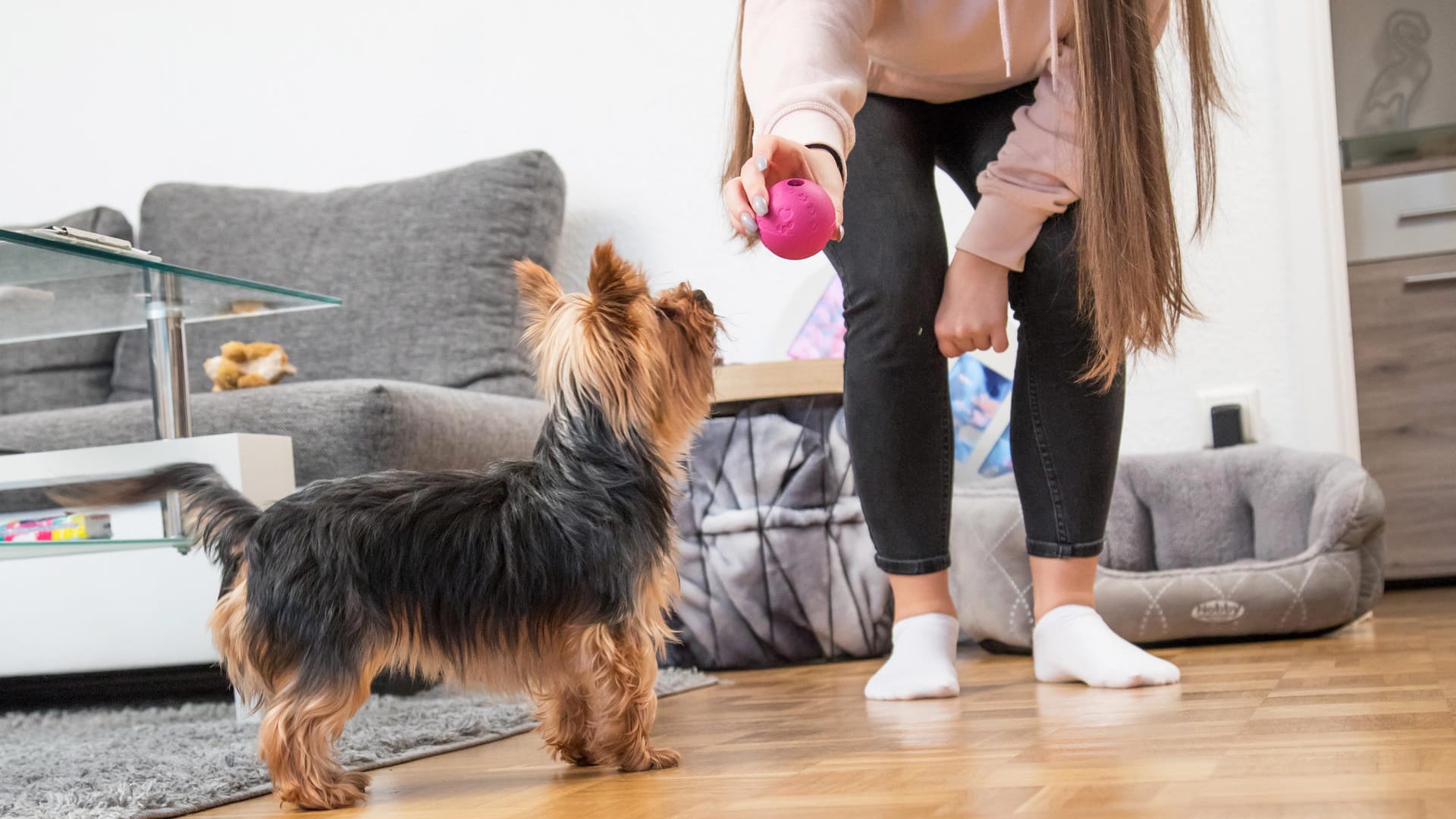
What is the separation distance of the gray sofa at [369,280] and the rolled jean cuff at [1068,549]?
110cm

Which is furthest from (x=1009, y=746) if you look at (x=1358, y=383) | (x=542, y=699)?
(x=1358, y=383)

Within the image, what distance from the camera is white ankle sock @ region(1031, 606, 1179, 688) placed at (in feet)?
5.38

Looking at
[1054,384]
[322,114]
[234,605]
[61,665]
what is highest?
[322,114]

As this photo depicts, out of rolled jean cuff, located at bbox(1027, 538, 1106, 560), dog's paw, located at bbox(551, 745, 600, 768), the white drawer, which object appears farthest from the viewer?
the white drawer

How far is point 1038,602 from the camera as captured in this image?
178 centimetres

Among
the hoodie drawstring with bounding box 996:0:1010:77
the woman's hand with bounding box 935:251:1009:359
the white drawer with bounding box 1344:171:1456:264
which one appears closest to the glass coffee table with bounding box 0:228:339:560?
the woman's hand with bounding box 935:251:1009:359

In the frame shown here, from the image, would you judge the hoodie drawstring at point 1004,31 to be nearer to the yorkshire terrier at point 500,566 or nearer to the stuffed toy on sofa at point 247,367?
the yorkshire terrier at point 500,566

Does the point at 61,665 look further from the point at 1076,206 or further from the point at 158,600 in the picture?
the point at 1076,206

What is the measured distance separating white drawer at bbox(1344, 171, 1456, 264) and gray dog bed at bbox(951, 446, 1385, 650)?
96 centimetres

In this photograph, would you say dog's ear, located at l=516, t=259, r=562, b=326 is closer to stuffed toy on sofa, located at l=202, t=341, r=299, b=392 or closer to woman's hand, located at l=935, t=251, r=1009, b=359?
woman's hand, located at l=935, t=251, r=1009, b=359

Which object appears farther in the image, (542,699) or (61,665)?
(61,665)

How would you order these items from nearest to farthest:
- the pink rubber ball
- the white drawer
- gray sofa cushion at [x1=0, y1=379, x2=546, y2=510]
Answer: the pink rubber ball, gray sofa cushion at [x1=0, y1=379, x2=546, y2=510], the white drawer

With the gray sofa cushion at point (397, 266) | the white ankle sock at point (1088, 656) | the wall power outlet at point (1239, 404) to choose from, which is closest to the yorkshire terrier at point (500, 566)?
the white ankle sock at point (1088, 656)

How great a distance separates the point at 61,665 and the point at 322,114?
5.68 ft
